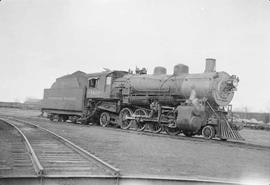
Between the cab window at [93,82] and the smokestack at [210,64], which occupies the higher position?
the smokestack at [210,64]

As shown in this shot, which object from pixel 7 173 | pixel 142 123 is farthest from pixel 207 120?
pixel 7 173

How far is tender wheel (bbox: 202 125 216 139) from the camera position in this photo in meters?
13.5

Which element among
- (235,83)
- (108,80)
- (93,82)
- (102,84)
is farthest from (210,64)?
(93,82)

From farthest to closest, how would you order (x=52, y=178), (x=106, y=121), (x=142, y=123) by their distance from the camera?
(x=106, y=121), (x=142, y=123), (x=52, y=178)

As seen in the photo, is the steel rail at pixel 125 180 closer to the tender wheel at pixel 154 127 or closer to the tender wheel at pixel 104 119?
the tender wheel at pixel 154 127

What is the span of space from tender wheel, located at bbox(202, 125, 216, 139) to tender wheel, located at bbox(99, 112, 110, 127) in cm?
630

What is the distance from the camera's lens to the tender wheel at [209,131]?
533 inches

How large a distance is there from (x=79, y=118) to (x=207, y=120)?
383 inches

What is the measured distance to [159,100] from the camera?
15.6 meters

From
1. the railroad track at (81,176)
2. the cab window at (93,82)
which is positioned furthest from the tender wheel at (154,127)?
the railroad track at (81,176)

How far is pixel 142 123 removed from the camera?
16.6 metres

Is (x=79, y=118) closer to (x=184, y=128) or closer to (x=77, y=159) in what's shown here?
(x=184, y=128)

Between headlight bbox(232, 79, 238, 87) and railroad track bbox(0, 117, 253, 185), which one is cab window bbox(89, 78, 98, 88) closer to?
headlight bbox(232, 79, 238, 87)

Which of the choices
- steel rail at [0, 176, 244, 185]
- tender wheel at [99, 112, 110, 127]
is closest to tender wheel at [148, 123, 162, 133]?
tender wheel at [99, 112, 110, 127]
